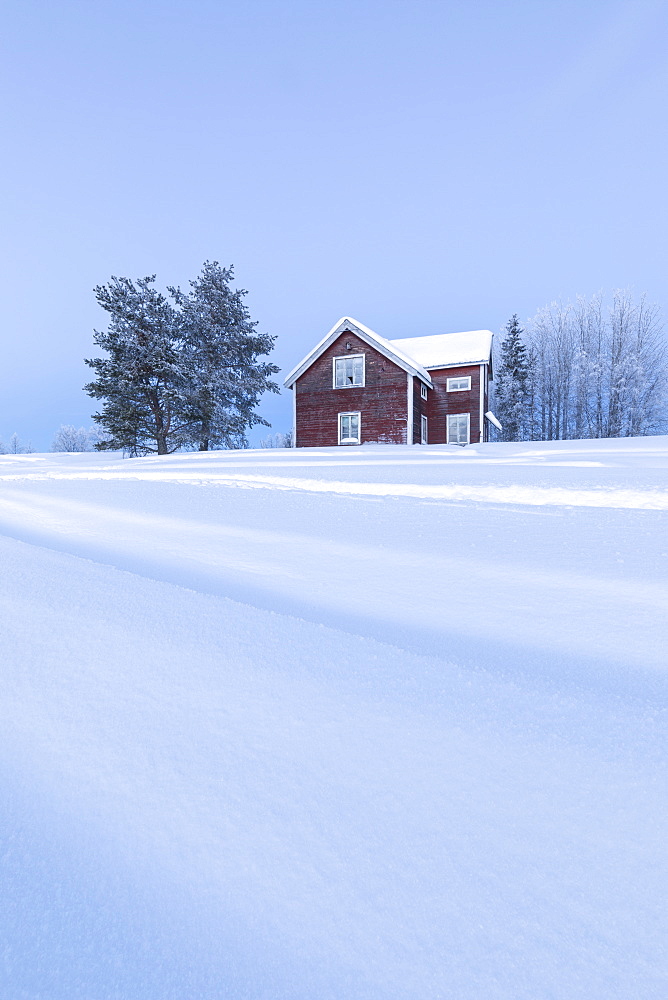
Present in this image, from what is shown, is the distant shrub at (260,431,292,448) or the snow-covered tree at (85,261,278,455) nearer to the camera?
the snow-covered tree at (85,261,278,455)

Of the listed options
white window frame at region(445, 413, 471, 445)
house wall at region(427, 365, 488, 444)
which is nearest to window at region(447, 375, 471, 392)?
house wall at region(427, 365, 488, 444)

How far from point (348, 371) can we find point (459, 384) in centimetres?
534

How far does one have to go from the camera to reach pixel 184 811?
0.96 metres

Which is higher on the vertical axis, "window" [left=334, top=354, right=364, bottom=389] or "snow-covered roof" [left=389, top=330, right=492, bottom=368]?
"snow-covered roof" [left=389, top=330, right=492, bottom=368]

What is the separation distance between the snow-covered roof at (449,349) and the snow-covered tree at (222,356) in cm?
702

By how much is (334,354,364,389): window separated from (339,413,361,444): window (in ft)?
3.67

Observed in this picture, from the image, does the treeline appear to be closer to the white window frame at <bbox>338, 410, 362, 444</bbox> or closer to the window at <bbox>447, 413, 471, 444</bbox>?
the window at <bbox>447, 413, 471, 444</bbox>

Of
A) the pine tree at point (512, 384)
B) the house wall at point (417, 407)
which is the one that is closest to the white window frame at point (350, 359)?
the house wall at point (417, 407)

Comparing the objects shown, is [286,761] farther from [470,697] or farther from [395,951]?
[470,697]

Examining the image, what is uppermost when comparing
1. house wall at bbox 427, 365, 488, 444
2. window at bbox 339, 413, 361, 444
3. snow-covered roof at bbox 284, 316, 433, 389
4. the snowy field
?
snow-covered roof at bbox 284, 316, 433, 389

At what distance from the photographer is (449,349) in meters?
20.8

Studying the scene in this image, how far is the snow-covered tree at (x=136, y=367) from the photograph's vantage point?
726 inches

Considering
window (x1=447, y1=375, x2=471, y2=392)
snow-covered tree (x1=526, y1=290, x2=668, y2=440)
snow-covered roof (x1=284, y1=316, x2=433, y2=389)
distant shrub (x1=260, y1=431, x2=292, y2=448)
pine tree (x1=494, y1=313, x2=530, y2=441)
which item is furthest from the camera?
distant shrub (x1=260, y1=431, x2=292, y2=448)

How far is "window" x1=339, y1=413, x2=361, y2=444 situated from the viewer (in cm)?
1742
